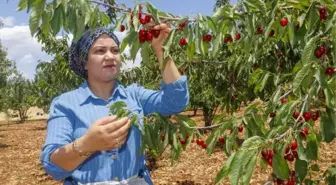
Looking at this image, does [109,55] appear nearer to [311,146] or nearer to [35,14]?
[35,14]

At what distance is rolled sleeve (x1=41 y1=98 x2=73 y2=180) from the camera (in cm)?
215

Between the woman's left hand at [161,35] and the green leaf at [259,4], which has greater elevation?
the green leaf at [259,4]

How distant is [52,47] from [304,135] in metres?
8.81

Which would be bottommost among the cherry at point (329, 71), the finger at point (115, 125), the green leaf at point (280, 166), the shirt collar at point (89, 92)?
the green leaf at point (280, 166)

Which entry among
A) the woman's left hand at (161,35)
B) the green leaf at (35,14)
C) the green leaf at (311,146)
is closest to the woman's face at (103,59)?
the woman's left hand at (161,35)

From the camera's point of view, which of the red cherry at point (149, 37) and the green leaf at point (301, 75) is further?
the red cherry at point (149, 37)

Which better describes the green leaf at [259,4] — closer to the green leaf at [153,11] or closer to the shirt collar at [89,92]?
the green leaf at [153,11]

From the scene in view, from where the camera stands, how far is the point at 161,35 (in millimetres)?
2295

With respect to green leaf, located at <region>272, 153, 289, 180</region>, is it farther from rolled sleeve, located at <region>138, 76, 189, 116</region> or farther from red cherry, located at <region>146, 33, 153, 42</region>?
red cherry, located at <region>146, 33, 153, 42</region>

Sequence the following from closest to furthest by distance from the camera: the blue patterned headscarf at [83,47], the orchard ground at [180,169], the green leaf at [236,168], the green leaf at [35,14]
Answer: the green leaf at [236,168]
the green leaf at [35,14]
the blue patterned headscarf at [83,47]
the orchard ground at [180,169]

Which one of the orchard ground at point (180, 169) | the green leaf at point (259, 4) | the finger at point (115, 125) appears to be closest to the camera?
the finger at point (115, 125)

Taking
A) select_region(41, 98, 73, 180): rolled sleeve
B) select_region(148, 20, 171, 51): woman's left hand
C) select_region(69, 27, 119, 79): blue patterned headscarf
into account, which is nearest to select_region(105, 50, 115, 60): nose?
select_region(69, 27, 119, 79): blue patterned headscarf

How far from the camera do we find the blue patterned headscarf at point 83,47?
2.37 meters

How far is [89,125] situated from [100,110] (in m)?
0.13
